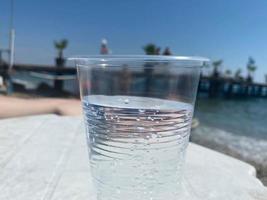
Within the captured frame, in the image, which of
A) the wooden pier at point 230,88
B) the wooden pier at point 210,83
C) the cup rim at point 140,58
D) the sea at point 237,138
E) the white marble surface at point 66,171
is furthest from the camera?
the wooden pier at point 230,88

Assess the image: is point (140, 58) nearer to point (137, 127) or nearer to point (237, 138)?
point (137, 127)

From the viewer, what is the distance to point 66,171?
1.79 m

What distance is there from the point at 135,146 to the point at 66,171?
30.0 inches

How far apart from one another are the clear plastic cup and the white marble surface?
Answer: 0.34m

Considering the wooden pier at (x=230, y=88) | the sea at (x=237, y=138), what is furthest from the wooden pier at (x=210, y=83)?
the sea at (x=237, y=138)

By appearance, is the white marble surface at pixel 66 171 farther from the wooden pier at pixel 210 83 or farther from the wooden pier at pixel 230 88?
the wooden pier at pixel 230 88

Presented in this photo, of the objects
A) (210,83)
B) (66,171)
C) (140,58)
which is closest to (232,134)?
(66,171)

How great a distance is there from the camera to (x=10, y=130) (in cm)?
261

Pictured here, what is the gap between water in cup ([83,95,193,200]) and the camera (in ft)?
3.71

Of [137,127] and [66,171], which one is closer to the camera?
[137,127]

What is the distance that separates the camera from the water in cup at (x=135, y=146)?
3.71 ft

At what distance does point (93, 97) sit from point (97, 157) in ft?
0.66

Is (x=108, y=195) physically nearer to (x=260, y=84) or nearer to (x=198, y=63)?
(x=198, y=63)

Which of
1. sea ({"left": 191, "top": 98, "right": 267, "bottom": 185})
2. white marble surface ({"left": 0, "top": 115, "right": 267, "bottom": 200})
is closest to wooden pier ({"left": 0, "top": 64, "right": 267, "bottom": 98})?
sea ({"left": 191, "top": 98, "right": 267, "bottom": 185})
